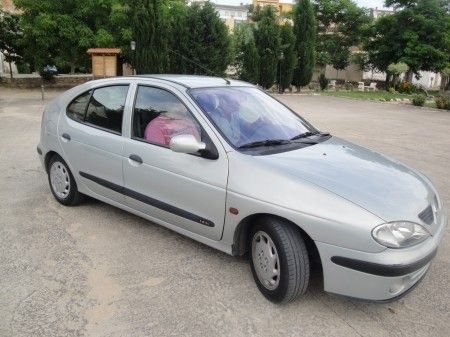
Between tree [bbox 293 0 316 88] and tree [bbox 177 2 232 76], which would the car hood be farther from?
tree [bbox 293 0 316 88]

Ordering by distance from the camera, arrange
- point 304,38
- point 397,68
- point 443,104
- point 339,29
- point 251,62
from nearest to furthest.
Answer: point 443,104
point 251,62
point 304,38
point 397,68
point 339,29

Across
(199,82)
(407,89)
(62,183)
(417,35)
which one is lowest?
(62,183)

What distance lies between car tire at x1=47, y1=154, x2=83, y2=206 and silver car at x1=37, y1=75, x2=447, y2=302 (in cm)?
4

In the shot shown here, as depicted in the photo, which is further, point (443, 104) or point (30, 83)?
point (30, 83)

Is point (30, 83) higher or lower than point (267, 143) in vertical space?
lower

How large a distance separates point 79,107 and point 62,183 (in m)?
0.89

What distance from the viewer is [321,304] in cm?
306

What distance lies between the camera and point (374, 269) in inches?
101

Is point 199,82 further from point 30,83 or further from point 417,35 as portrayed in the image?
point 417,35

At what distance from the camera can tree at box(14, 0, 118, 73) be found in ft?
63.6

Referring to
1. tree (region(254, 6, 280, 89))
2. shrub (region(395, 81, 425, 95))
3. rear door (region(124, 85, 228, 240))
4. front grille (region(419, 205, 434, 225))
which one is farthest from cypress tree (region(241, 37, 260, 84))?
front grille (region(419, 205, 434, 225))

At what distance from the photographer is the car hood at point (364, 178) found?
8.98 feet

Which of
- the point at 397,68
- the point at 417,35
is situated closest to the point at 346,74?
the point at 397,68

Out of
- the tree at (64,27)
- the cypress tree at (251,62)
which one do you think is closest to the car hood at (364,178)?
the tree at (64,27)
